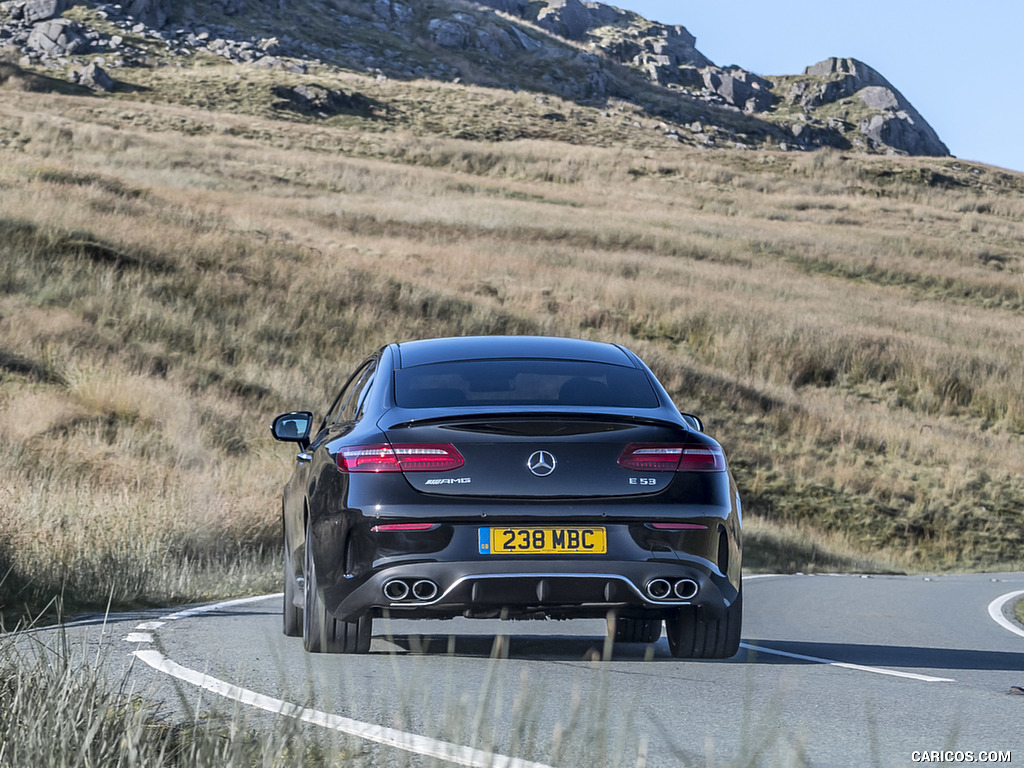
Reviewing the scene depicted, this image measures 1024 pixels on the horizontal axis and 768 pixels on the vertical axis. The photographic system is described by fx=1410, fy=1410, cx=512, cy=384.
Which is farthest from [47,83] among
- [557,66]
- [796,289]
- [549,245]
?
[557,66]

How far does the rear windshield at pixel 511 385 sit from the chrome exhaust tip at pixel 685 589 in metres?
0.92

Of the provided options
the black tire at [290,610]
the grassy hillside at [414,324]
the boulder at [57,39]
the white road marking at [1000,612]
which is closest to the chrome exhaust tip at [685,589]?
the black tire at [290,610]

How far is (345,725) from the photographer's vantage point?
5316 millimetres

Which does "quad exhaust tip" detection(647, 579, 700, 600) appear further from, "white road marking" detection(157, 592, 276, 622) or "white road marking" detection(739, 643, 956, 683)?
"white road marking" detection(157, 592, 276, 622)

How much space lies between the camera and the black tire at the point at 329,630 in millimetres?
6688

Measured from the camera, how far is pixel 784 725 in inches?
229

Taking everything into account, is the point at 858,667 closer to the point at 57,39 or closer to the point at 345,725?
the point at 345,725

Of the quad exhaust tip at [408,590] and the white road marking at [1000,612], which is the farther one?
the white road marking at [1000,612]

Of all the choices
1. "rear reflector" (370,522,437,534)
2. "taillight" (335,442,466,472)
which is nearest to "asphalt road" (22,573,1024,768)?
"rear reflector" (370,522,437,534)

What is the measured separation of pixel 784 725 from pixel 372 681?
182 cm

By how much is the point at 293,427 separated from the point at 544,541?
262 cm

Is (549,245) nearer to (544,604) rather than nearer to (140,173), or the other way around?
(140,173)

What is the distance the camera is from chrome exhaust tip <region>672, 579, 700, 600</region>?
21.1ft

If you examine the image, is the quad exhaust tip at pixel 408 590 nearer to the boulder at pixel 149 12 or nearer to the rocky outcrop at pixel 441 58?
the rocky outcrop at pixel 441 58
